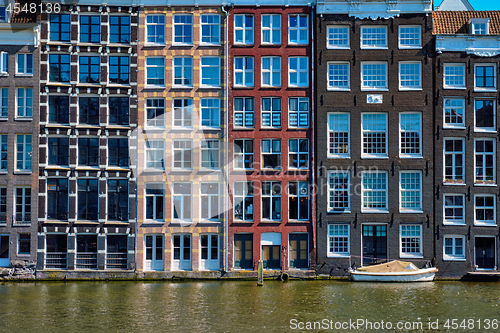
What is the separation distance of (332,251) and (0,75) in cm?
2818

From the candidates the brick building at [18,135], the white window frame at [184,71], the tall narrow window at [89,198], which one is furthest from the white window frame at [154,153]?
the brick building at [18,135]

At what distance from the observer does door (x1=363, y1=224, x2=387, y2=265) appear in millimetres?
42969

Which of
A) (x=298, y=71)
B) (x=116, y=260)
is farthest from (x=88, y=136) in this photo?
(x=298, y=71)

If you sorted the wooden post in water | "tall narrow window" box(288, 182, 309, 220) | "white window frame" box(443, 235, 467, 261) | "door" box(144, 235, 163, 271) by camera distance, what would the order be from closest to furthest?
the wooden post in water < "white window frame" box(443, 235, 467, 261) < "door" box(144, 235, 163, 271) < "tall narrow window" box(288, 182, 309, 220)

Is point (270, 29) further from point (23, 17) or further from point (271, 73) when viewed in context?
point (23, 17)

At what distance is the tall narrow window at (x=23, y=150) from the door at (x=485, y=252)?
34125mm

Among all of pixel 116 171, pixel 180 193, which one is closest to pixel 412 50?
pixel 180 193

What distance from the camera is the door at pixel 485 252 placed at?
141 ft

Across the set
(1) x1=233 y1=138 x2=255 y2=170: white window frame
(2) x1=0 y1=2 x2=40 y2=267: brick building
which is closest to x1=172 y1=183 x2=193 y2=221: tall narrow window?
(1) x1=233 y1=138 x2=255 y2=170: white window frame

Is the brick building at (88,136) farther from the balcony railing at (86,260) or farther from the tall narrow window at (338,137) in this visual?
the tall narrow window at (338,137)

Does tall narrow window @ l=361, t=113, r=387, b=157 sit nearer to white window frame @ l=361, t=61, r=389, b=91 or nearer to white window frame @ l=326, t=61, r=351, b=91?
white window frame @ l=361, t=61, r=389, b=91

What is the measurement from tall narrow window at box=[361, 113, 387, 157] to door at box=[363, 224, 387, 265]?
5556 mm

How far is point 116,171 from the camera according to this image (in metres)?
43.4

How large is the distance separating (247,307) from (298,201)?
13.4 metres
